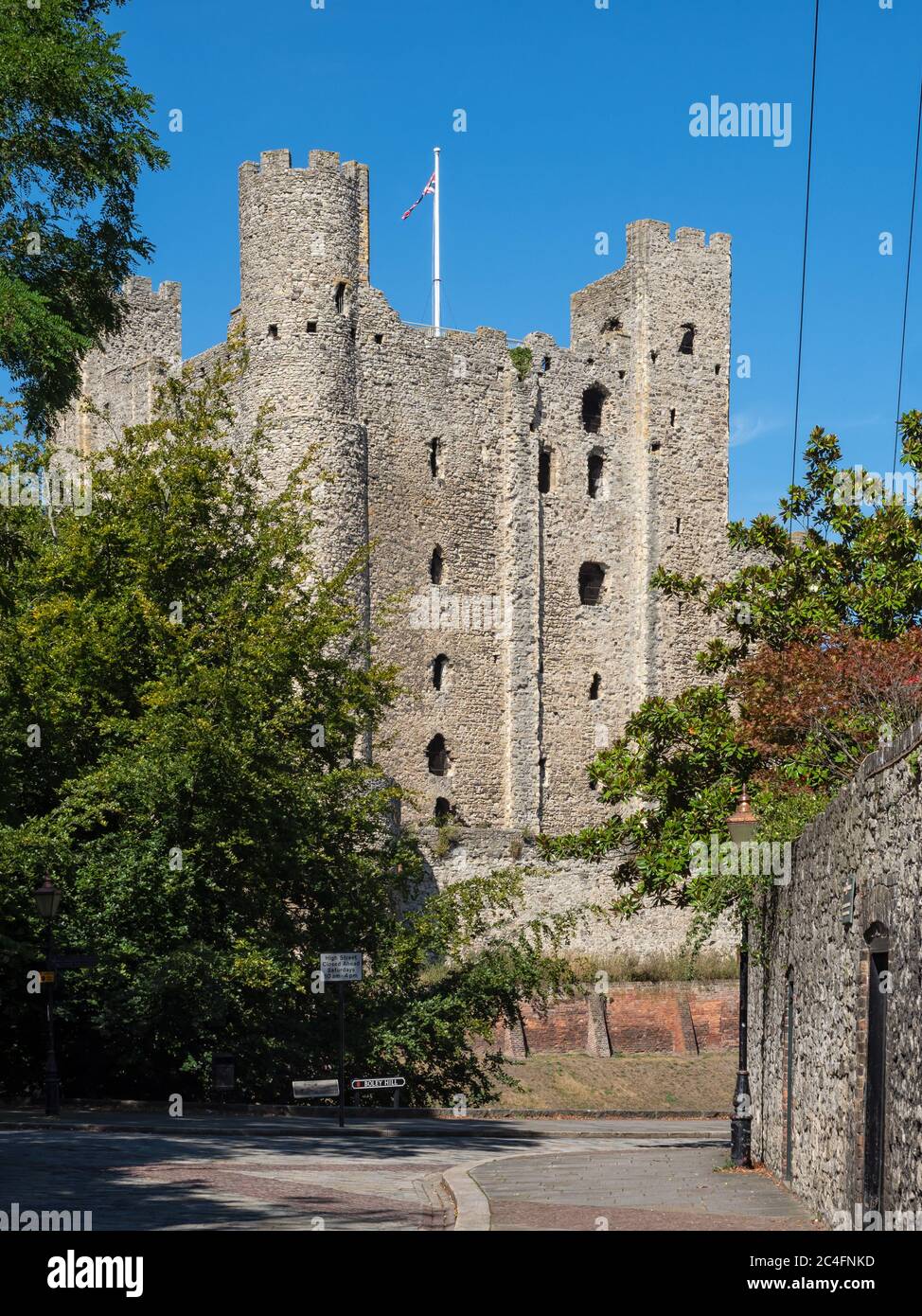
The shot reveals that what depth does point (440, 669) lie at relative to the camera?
45.4 meters

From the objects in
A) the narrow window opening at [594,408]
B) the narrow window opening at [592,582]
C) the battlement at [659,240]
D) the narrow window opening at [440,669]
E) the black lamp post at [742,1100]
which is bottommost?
the black lamp post at [742,1100]

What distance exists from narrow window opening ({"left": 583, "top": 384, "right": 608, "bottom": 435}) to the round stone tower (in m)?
8.85

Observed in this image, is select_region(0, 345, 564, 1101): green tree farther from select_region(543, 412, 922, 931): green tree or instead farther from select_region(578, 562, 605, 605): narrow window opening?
select_region(578, 562, 605, 605): narrow window opening

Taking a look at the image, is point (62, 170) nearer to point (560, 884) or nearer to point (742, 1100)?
point (742, 1100)

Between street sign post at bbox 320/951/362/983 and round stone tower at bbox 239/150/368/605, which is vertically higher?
round stone tower at bbox 239/150/368/605

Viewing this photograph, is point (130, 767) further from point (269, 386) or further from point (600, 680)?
point (600, 680)

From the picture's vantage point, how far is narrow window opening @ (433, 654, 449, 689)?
45250 mm

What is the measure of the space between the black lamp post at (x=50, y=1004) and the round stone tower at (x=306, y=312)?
71.7ft

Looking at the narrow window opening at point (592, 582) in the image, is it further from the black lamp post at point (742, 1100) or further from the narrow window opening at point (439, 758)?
the black lamp post at point (742, 1100)

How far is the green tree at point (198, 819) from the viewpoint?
22.5 metres

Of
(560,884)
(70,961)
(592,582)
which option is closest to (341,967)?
(70,961)

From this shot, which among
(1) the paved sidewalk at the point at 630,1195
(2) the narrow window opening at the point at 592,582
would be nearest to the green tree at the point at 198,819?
(1) the paved sidewalk at the point at 630,1195

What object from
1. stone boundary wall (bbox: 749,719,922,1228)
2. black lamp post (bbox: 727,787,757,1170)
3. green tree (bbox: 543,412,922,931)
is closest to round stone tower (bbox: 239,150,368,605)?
green tree (bbox: 543,412,922,931)
